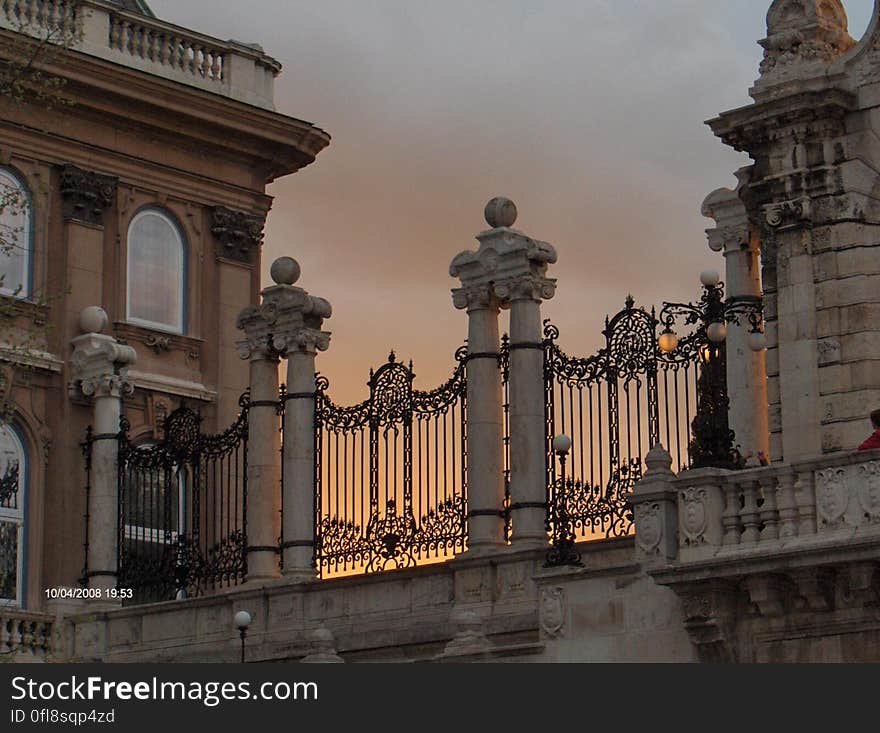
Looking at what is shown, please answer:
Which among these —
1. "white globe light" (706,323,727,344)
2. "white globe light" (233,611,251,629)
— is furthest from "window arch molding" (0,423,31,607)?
"white globe light" (706,323,727,344)

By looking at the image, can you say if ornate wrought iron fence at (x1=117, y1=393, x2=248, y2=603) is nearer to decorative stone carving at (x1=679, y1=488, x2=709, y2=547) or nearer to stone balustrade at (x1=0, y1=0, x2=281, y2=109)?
stone balustrade at (x1=0, y1=0, x2=281, y2=109)

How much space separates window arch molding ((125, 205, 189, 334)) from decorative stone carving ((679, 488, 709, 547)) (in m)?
16.2

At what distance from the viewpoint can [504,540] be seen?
29.9m

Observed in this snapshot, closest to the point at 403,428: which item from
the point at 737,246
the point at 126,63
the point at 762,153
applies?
the point at 737,246

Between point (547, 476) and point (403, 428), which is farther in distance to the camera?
point (403, 428)

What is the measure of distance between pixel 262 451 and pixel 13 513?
5773 millimetres

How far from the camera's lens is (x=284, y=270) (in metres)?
32.9

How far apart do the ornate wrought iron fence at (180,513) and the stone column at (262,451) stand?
577 mm

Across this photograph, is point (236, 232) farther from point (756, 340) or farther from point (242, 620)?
point (756, 340)

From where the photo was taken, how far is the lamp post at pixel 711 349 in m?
25.3

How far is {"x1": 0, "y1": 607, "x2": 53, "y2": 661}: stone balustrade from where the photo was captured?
34750 millimetres

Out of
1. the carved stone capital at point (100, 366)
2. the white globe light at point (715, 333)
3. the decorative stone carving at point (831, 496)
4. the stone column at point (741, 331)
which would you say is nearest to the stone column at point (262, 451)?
the carved stone capital at point (100, 366)

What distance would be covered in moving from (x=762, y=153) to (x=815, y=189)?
81 centimetres

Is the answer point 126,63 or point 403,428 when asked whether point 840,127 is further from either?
point 126,63
